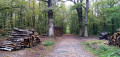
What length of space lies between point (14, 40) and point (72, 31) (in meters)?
27.2

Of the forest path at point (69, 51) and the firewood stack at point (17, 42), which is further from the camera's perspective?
the firewood stack at point (17, 42)

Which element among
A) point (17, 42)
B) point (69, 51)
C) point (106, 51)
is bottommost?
point (69, 51)

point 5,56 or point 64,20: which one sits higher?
point 64,20

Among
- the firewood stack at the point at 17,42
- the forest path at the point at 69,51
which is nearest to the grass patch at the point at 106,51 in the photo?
the forest path at the point at 69,51

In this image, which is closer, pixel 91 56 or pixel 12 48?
pixel 91 56

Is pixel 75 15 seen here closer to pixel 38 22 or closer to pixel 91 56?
pixel 38 22

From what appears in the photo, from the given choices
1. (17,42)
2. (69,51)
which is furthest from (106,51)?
(17,42)

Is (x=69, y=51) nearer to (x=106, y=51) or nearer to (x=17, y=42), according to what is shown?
(x=106, y=51)

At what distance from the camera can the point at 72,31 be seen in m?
33.4

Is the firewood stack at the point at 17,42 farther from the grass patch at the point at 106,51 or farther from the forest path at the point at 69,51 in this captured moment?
the grass patch at the point at 106,51

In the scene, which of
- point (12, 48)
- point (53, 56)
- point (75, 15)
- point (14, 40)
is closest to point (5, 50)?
point (12, 48)

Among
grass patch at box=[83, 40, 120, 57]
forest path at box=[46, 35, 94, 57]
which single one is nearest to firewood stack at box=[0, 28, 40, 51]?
forest path at box=[46, 35, 94, 57]

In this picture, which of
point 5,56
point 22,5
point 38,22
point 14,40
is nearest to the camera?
point 5,56

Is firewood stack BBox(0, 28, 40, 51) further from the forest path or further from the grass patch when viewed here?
the grass patch
